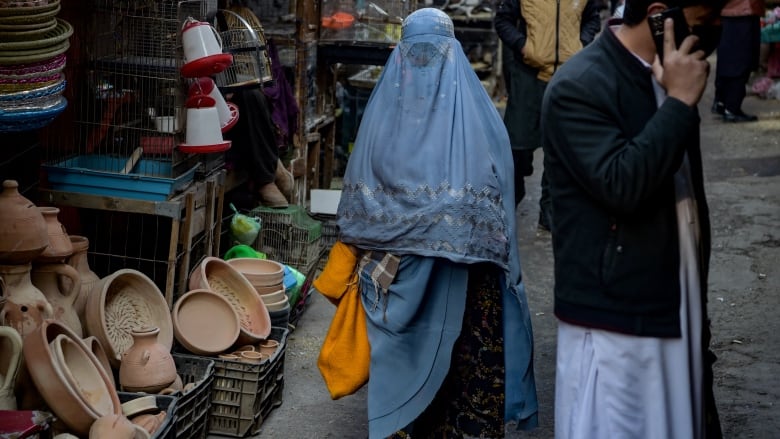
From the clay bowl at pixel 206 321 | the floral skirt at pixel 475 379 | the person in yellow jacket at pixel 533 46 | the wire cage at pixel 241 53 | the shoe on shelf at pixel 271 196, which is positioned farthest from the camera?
the person in yellow jacket at pixel 533 46

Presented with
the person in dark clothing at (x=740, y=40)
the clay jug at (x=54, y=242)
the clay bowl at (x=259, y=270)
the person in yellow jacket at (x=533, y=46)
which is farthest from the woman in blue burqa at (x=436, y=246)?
the person in dark clothing at (x=740, y=40)

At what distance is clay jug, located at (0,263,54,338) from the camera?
4273 mm

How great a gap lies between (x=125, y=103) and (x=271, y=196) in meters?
1.98

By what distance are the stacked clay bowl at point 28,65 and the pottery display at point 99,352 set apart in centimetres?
94

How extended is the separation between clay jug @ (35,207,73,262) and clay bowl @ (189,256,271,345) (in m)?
0.94

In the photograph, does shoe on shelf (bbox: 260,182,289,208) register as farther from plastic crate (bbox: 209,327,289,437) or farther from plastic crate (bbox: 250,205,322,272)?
plastic crate (bbox: 209,327,289,437)

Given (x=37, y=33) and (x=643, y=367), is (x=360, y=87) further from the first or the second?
(x=643, y=367)

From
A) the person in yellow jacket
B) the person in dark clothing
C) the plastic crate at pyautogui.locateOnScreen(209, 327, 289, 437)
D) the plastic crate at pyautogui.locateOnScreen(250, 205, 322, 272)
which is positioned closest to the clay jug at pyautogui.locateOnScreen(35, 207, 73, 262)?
the plastic crate at pyautogui.locateOnScreen(209, 327, 289, 437)

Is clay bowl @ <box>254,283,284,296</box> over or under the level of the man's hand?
under

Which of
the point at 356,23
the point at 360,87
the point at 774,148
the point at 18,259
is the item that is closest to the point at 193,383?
the point at 18,259

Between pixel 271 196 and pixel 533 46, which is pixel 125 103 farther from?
pixel 533 46

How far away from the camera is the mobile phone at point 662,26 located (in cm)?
274

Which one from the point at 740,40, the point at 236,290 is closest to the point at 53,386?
the point at 236,290

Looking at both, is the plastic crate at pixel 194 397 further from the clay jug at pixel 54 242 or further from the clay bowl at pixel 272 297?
the clay bowl at pixel 272 297
